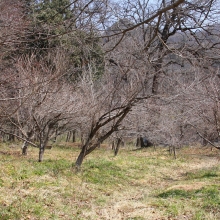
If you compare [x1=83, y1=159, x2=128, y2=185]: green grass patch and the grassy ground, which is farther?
[x1=83, y1=159, x2=128, y2=185]: green grass patch

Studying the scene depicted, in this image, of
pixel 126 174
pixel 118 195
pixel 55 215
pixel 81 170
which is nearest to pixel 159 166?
pixel 126 174

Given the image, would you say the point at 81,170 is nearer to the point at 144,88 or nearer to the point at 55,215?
the point at 144,88

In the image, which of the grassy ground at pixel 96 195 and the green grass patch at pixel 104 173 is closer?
the grassy ground at pixel 96 195

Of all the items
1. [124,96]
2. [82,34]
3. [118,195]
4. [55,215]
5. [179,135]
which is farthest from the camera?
[179,135]

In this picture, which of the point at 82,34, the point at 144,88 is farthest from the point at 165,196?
the point at 82,34

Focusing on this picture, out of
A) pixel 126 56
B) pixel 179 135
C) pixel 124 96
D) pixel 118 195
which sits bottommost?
pixel 118 195

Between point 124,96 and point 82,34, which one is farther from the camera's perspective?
point 124,96

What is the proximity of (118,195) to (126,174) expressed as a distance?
269cm

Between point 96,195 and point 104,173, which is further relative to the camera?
point 104,173

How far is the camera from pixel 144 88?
797cm

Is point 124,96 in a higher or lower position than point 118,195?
higher

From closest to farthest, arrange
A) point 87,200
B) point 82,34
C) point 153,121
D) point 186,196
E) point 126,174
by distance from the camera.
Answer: point 82,34
point 87,200
point 186,196
point 126,174
point 153,121

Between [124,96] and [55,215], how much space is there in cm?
404

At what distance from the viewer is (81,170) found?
9.46 meters
